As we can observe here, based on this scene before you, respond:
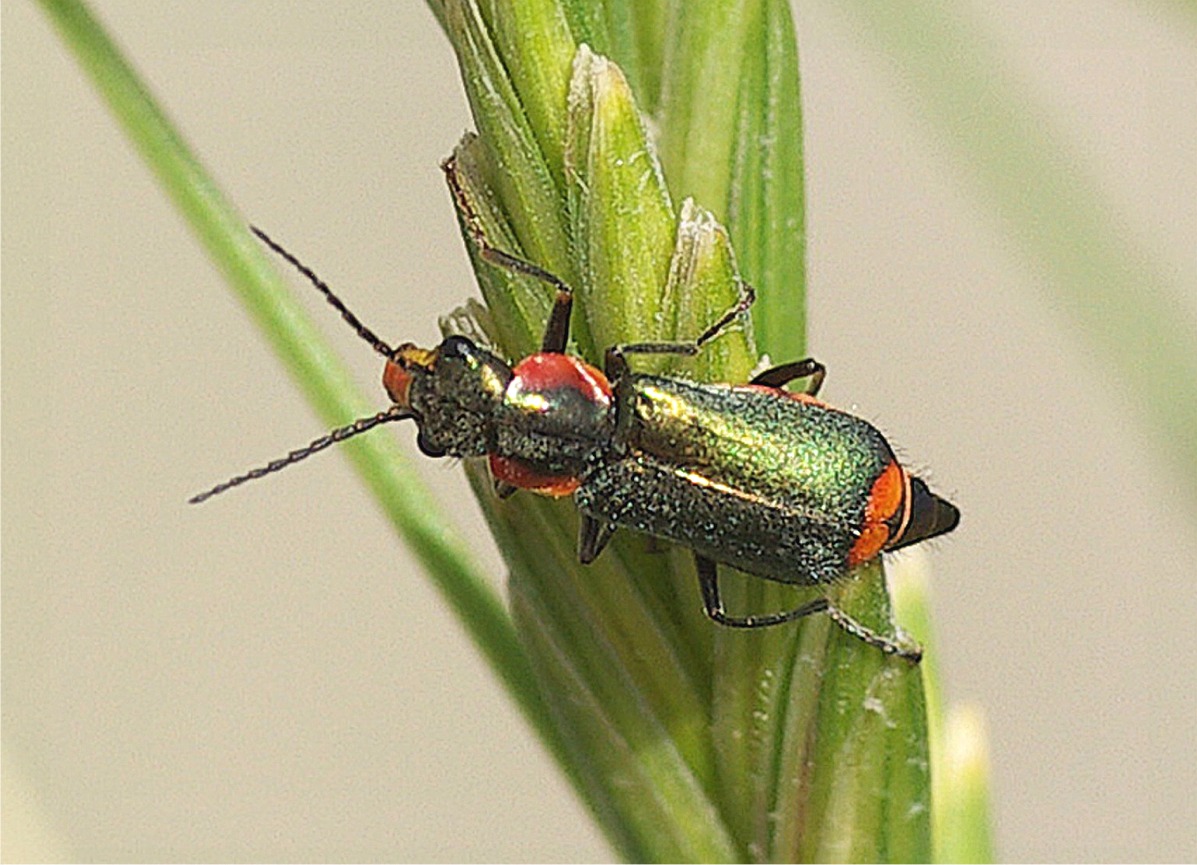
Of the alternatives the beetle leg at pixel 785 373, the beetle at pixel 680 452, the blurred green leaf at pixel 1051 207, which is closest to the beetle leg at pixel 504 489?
the beetle at pixel 680 452

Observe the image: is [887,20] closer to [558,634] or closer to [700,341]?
[700,341]

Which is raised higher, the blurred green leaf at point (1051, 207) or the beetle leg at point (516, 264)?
the beetle leg at point (516, 264)

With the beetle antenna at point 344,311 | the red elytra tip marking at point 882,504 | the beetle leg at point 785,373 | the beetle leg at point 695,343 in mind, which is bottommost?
the red elytra tip marking at point 882,504

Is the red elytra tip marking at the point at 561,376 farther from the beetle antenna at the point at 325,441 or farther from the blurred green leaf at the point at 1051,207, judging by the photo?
the blurred green leaf at the point at 1051,207

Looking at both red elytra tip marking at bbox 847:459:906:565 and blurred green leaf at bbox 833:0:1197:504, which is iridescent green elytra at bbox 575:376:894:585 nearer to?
red elytra tip marking at bbox 847:459:906:565

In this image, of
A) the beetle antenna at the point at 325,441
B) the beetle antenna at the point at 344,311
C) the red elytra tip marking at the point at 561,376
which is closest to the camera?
the beetle antenna at the point at 325,441

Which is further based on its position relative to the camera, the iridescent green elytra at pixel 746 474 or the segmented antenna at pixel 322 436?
the iridescent green elytra at pixel 746 474

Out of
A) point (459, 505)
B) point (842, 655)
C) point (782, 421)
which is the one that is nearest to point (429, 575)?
point (842, 655)
